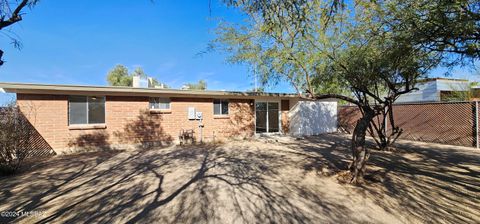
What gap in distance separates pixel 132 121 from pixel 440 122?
13.2m

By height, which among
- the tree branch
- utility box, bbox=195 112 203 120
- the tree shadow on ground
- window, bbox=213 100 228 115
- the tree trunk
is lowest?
the tree shadow on ground

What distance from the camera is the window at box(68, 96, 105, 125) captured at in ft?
25.3

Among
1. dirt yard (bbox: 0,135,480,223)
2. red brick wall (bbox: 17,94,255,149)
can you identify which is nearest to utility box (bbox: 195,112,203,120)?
red brick wall (bbox: 17,94,255,149)

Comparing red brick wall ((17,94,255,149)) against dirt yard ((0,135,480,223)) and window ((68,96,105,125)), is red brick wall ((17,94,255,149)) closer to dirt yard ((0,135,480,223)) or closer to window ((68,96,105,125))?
window ((68,96,105,125))

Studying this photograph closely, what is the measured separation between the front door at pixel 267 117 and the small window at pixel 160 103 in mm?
4793

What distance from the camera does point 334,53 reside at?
6.28 metres

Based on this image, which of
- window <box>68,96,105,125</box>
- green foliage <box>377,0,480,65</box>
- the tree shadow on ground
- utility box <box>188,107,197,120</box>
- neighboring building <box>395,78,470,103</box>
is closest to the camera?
green foliage <box>377,0,480,65</box>

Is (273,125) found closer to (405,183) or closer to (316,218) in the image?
(405,183)

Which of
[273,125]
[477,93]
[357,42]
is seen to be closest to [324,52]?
[357,42]

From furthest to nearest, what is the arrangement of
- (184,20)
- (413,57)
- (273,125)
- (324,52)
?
(273,125) → (184,20) → (324,52) → (413,57)

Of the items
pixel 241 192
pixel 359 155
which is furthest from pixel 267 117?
pixel 241 192

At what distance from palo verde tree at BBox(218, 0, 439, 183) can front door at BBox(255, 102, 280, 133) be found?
3241 millimetres

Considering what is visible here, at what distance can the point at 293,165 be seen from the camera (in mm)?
5656

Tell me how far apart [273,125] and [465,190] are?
8.70 meters
